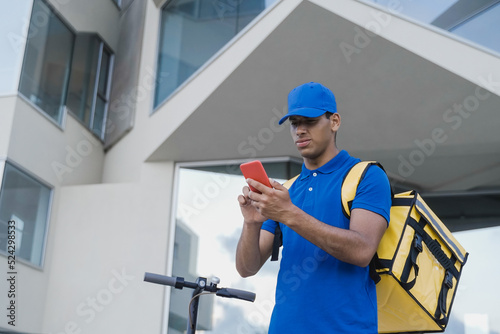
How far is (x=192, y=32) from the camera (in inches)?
313

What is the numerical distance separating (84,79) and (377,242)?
881cm

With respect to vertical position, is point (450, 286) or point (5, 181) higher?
point (5, 181)

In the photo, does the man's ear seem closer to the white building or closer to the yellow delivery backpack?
the yellow delivery backpack

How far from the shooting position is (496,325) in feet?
22.6

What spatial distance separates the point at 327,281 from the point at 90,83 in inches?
348

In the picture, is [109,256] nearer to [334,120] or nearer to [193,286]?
[193,286]

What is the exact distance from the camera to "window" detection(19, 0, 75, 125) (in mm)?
8500

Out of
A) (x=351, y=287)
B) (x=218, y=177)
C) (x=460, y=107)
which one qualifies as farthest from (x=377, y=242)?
(x=218, y=177)

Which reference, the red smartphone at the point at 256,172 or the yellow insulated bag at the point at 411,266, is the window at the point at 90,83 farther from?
the red smartphone at the point at 256,172

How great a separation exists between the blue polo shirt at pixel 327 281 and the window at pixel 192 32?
15.8ft

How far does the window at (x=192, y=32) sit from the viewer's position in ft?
23.4

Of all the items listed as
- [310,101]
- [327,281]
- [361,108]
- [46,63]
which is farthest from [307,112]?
[46,63]

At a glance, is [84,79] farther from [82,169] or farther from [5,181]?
[5,181]

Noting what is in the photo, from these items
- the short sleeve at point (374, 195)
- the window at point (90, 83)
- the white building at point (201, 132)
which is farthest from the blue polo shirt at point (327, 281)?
the window at point (90, 83)
